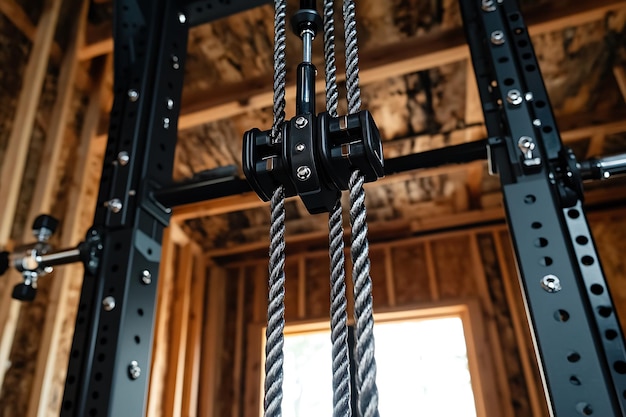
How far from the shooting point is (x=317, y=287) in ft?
17.0

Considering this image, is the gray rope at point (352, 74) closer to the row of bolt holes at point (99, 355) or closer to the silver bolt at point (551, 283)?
the silver bolt at point (551, 283)

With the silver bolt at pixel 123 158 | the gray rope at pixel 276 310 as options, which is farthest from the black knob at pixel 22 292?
the gray rope at pixel 276 310

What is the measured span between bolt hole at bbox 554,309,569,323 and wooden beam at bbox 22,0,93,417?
7.95 ft

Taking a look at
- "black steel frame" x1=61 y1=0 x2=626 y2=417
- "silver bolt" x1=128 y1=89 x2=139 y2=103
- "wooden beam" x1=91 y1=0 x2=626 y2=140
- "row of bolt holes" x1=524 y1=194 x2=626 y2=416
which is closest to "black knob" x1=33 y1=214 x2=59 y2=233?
"black steel frame" x1=61 y1=0 x2=626 y2=417

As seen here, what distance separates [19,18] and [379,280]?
11.7ft

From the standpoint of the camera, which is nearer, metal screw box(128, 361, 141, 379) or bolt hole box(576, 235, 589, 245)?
bolt hole box(576, 235, 589, 245)

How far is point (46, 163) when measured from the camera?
9.19 feet

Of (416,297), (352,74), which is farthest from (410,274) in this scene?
(352,74)

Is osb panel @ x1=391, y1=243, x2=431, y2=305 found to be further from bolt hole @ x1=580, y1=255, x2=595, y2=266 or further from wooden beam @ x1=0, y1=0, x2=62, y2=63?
bolt hole @ x1=580, y1=255, x2=595, y2=266

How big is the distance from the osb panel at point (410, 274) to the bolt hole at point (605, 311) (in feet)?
12.8

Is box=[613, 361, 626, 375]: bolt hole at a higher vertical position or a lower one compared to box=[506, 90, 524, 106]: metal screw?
lower

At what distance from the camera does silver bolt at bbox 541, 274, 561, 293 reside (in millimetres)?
962

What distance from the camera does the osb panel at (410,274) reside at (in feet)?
15.9

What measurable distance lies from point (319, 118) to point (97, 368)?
31.8 inches
